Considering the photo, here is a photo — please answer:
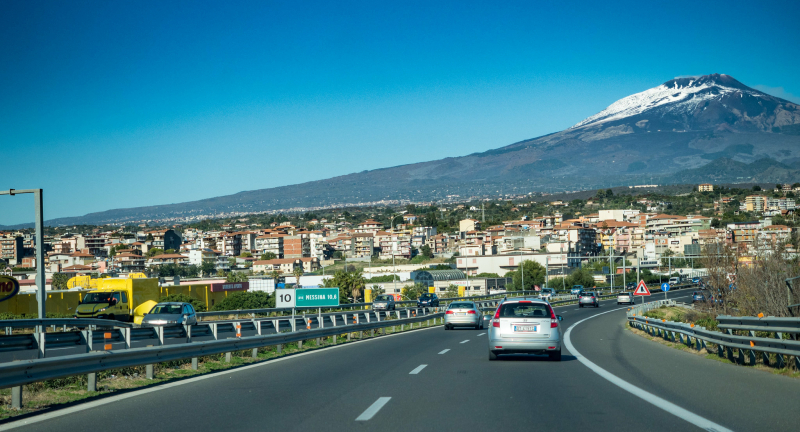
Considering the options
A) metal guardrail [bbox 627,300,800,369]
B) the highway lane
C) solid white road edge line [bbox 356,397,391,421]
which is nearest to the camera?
the highway lane

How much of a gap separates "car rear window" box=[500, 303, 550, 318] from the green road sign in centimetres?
2737

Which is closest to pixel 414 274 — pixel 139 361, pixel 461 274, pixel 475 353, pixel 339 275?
pixel 461 274

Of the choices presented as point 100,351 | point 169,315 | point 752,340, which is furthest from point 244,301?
point 752,340

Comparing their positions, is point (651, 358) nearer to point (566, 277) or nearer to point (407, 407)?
point (407, 407)

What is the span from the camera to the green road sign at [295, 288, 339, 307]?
44250mm

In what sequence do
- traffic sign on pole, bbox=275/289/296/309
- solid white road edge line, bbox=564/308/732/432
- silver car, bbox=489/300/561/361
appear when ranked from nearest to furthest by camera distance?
solid white road edge line, bbox=564/308/732/432 < silver car, bbox=489/300/561/361 < traffic sign on pole, bbox=275/289/296/309

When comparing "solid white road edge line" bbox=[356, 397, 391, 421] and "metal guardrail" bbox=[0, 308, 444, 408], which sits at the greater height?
"metal guardrail" bbox=[0, 308, 444, 408]

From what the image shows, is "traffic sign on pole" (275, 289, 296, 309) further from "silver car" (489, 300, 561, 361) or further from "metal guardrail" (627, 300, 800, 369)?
"silver car" (489, 300, 561, 361)

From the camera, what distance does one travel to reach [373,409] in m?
10.0

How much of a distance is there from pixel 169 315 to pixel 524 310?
17.7 meters

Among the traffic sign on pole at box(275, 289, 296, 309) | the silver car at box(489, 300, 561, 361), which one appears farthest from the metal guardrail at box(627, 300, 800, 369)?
the traffic sign on pole at box(275, 289, 296, 309)

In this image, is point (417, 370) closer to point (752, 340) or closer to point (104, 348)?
point (104, 348)

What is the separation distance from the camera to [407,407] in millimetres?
10195

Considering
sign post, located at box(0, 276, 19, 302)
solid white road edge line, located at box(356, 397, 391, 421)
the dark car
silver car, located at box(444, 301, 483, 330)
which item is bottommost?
the dark car
